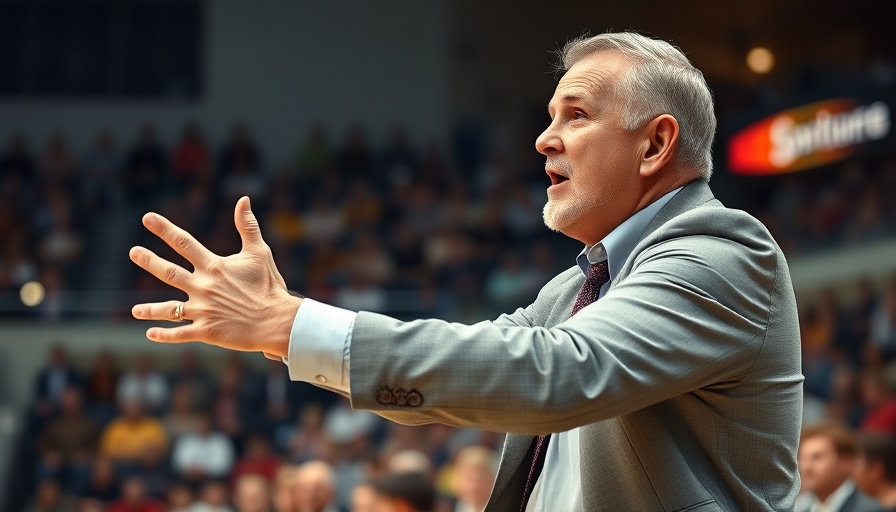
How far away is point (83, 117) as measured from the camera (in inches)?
597

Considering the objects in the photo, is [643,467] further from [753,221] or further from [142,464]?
[142,464]

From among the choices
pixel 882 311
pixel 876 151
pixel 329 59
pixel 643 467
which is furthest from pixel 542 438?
pixel 329 59

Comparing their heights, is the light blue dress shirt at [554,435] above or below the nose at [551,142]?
below

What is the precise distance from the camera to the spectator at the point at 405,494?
3.93 metres

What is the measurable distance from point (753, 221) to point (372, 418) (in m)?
8.15

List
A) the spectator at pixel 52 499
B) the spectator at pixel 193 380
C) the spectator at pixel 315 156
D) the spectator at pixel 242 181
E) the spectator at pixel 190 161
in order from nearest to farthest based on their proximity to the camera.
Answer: the spectator at pixel 52 499
the spectator at pixel 193 380
the spectator at pixel 242 181
the spectator at pixel 190 161
the spectator at pixel 315 156

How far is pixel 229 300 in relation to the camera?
1.63 meters

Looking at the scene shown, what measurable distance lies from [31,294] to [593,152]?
10434 mm

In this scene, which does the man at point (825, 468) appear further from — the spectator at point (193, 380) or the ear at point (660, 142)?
the spectator at point (193, 380)

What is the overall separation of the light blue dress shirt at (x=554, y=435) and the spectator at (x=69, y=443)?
8227 millimetres

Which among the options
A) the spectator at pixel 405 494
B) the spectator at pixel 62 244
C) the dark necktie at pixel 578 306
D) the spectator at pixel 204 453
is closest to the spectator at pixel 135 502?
A: the spectator at pixel 204 453

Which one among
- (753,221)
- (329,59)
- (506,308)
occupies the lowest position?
(506,308)

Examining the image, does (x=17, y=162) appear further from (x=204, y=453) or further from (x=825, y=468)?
(x=825, y=468)

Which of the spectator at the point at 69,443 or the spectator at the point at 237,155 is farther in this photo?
the spectator at the point at 237,155
